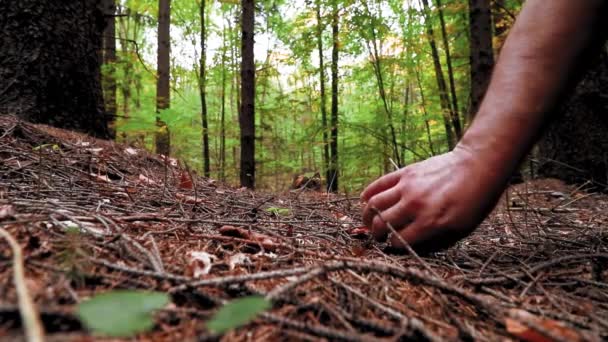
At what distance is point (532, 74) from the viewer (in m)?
0.90

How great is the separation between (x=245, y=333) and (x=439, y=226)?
65 cm

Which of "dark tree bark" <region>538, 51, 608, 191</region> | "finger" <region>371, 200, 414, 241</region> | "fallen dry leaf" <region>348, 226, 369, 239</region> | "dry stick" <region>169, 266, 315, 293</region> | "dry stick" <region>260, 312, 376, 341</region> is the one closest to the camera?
"dry stick" <region>260, 312, 376, 341</region>

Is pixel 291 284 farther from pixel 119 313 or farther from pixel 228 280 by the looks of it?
pixel 119 313

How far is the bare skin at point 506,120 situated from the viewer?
→ 0.88 meters

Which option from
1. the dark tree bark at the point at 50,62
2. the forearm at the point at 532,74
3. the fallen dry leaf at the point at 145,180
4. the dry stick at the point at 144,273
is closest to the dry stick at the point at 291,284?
the dry stick at the point at 144,273

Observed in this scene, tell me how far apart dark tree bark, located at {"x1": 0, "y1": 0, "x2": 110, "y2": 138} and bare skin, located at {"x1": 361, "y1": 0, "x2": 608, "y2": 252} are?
280cm

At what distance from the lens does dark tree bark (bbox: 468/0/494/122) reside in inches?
184

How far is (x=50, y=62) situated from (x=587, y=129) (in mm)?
5567

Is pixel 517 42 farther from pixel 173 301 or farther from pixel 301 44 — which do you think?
pixel 301 44

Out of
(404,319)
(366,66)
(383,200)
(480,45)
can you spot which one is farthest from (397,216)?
(366,66)

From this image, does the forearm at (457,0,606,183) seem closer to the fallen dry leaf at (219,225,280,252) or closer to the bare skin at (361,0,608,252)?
the bare skin at (361,0,608,252)

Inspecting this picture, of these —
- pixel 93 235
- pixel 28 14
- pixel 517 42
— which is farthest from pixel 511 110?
pixel 28 14

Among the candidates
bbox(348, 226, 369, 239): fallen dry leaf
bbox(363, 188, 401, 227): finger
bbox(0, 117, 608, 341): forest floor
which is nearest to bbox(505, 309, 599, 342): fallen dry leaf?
bbox(0, 117, 608, 341): forest floor

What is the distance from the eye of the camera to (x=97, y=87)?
10.1 ft
